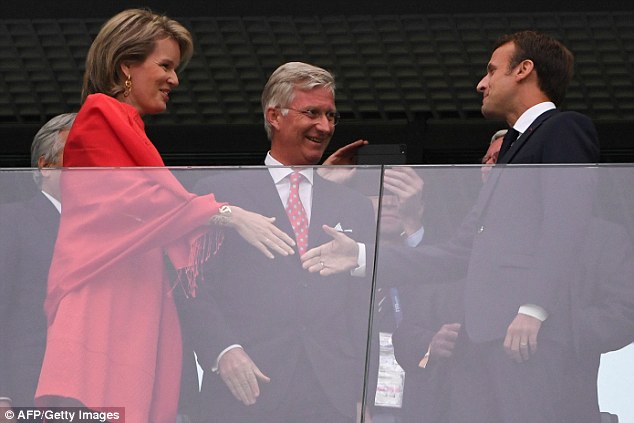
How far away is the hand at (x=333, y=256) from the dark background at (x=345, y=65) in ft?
11.0

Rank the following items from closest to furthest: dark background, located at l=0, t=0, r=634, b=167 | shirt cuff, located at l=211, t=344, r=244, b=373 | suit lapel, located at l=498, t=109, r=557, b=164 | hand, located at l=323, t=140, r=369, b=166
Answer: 1. shirt cuff, located at l=211, t=344, r=244, b=373
2. suit lapel, located at l=498, t=109, r=557, b=164
3. hand, located at l=323, t=140, r=369, b=166
4. dark background, located at l=0, t=0, r=634, b=167

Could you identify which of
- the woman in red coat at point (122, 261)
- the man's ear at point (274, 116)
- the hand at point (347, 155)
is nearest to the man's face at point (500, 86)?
the hand at point (347, 155)

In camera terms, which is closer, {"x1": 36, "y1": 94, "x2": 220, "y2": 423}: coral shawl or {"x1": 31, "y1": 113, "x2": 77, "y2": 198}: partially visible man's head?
{"x1": 36, "y1": 94, "x2": 220, "y2": 423}: coral shawl

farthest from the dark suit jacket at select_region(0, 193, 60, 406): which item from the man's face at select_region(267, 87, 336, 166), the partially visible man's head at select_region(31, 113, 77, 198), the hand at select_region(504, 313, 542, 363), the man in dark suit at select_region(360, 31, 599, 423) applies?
the hand at select_region(504, 313, 542, 363)

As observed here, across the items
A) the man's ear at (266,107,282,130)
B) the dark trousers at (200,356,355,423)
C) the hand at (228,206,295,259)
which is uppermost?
the man's ear at (266,107,282,130)

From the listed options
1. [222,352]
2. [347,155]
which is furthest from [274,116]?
[222,352]

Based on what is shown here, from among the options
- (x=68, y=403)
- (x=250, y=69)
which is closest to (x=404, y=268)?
(x=68, y=403)

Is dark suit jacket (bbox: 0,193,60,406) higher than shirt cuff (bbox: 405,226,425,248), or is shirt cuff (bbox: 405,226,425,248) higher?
shirt cuff (bbox: 405,226,425,248)

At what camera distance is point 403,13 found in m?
6.04

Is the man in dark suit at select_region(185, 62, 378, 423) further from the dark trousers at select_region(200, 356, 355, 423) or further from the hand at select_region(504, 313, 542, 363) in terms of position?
the hand at select_region(504, 313, 542, 363)

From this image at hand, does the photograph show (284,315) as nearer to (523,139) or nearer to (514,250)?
(514,250)

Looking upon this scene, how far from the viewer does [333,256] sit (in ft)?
9.09

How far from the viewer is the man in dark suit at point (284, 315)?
2.69m

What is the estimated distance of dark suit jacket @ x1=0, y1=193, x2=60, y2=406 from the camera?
9.01ft
